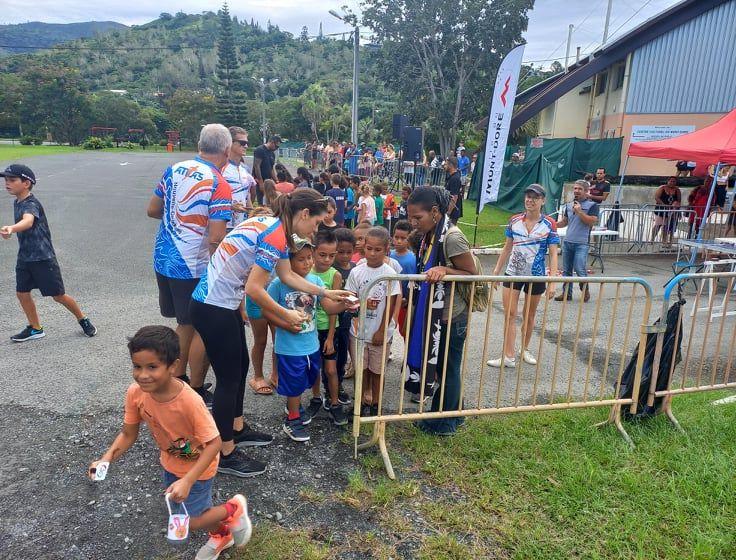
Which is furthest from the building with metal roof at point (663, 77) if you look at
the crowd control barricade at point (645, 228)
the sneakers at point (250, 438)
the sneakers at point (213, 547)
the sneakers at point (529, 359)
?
the sneakers at point (213, 547)

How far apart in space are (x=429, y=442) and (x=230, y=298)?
1.76 meters

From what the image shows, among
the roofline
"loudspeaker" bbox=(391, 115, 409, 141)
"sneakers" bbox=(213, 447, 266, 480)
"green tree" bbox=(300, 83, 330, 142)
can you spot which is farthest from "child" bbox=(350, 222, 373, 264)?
"green tree" bbox=(300, 83, 330, 142)

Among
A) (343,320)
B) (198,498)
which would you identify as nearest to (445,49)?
(343,320)

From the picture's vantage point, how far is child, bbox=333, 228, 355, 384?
4125 mm

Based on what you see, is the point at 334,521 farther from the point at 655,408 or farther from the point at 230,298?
the point at 655,408

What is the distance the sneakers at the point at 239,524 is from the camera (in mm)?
2486

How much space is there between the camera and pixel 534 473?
3273 millimetres

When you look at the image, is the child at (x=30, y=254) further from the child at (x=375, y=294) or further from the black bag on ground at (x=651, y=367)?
the black bag on ground at (x=651, y=367)

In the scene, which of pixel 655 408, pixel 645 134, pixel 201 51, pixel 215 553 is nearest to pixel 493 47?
pixel 645 134

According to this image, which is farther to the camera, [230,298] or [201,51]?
[201,51]

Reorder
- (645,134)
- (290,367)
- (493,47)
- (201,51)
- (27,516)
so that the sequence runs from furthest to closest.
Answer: (201,51) < (493,47) < (645,134) < (290,367) < (27,516)

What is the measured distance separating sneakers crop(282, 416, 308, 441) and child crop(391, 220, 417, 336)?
1037 mm

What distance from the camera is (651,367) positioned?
148 inches

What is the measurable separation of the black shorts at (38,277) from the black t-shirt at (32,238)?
6 cm
